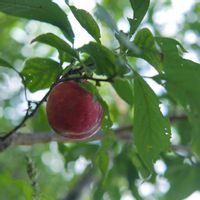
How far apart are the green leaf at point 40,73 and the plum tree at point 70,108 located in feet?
0.30

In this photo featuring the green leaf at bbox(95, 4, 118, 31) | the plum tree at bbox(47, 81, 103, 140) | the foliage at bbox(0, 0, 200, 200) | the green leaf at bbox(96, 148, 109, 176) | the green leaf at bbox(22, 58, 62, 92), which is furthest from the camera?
the green leaf at bbox(96, 148, 109, 176)

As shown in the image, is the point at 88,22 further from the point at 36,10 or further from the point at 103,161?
the point at 103,161

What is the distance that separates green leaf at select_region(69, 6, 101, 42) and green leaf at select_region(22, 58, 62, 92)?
9.8 inches

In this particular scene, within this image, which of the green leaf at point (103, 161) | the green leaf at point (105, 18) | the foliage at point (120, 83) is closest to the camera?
the green leaf at point (105, 18)

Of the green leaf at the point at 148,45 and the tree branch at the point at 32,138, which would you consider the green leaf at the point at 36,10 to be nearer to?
the green leaf at the point at 148,45

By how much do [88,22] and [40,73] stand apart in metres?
0.31

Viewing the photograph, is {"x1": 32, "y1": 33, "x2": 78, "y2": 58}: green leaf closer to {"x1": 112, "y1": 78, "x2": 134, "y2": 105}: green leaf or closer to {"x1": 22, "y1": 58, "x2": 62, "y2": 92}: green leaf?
{"x1": 22, "y1": 58, "x2": 62, "y2": 92}: green leaf

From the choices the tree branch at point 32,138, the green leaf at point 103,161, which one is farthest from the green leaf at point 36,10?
the green leaf at point 103,161

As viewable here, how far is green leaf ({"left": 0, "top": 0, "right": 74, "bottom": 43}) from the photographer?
1.42 meters

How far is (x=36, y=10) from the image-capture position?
1435 mm

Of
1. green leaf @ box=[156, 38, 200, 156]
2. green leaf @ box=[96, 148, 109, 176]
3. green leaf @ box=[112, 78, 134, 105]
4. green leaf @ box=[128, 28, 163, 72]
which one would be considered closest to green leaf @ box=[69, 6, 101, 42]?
green leaf @ box=[128, 28, 163, 72]

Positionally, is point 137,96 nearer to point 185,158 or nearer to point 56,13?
point 56,13

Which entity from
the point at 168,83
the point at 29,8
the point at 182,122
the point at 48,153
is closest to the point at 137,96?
the point at 168,83

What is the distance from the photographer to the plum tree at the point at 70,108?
155 centimetres
